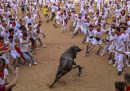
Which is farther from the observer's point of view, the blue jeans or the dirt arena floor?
the blue jeans

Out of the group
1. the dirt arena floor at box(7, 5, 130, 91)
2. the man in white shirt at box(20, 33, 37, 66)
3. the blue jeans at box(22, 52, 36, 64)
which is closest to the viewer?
the dirt arena floor at box(7, 5, 130, 91)

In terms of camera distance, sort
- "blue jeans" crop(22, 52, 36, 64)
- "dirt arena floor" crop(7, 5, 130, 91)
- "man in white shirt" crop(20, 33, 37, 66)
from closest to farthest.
Answer: "dirt arena floor" crop(7, 5, 130, 91) → "man in white shirt" crop(20, 33, 37, 66) → "blue jeans" crop(22, 52, 36, 64)

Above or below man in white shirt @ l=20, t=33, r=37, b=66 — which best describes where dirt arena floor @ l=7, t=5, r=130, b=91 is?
below

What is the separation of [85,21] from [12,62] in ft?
25.1

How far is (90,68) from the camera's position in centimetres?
1454

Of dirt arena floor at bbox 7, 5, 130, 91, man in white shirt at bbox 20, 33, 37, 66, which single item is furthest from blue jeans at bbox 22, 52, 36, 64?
dirt arena floor at bbox 7, 5, 130, 91

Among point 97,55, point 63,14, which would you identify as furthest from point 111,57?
point 63,14

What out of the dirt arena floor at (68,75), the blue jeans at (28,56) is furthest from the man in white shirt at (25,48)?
the dirt arena floor at (68,75)

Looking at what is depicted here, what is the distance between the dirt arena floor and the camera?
1227 cm

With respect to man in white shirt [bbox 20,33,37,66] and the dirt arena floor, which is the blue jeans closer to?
man in white shirt [bbox 20,33,37,66]

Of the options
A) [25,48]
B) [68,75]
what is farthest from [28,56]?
[68,75]

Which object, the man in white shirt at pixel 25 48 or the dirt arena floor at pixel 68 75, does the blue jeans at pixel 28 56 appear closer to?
the man in white shirt at pixel 25 48

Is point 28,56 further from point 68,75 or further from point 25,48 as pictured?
point 68,75

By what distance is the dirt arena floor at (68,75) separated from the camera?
12.3 meters
